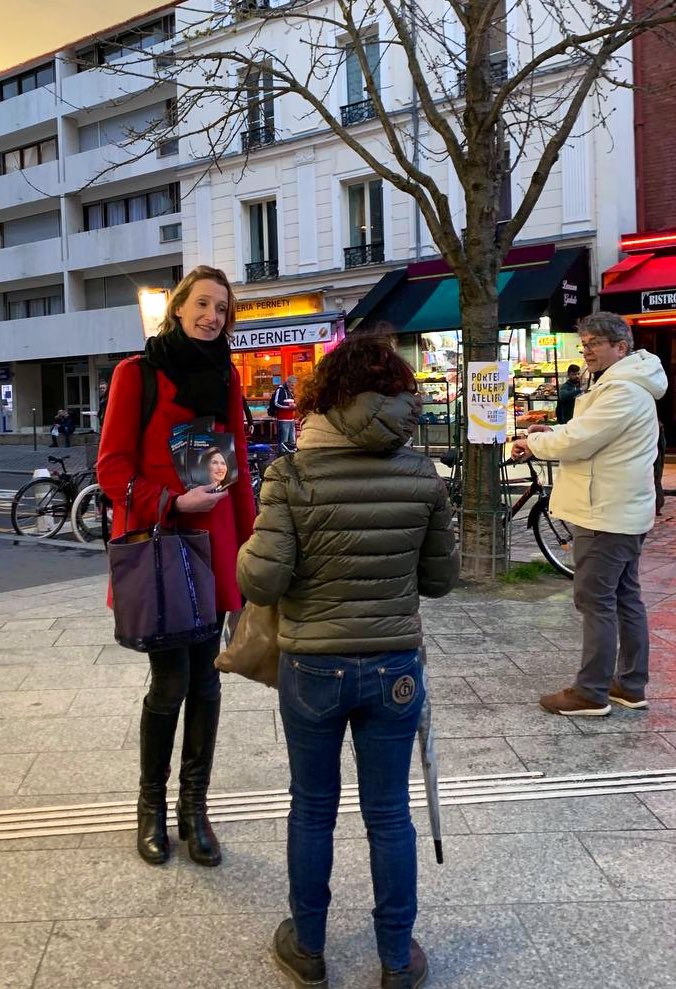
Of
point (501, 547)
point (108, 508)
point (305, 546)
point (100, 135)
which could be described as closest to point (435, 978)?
point (305, 546)

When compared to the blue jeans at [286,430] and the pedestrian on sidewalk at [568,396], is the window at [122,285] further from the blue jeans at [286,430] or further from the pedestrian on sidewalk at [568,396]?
the pedestrian on sidewalk at [568,396]

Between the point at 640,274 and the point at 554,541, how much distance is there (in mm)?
9769

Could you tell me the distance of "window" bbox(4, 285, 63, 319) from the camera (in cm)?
3384

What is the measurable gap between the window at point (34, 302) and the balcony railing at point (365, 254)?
53.7ft

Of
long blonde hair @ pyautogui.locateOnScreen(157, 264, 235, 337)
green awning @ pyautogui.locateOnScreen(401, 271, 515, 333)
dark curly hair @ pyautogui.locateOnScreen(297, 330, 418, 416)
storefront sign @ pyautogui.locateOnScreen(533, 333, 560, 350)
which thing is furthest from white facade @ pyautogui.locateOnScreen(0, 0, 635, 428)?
dark curly hair @ pyautogui.locateOnScreen(297, 330, 418, 416)

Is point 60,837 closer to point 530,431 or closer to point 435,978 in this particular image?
point 435,978

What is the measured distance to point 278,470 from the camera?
2.27 metres

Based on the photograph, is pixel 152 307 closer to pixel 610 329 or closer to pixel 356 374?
pixel 610 329

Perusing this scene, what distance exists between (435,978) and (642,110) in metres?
17.6

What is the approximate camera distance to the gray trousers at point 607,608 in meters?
4.37

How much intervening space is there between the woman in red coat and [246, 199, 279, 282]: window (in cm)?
2001

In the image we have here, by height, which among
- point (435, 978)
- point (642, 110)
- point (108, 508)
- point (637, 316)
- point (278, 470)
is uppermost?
point (642, 110)

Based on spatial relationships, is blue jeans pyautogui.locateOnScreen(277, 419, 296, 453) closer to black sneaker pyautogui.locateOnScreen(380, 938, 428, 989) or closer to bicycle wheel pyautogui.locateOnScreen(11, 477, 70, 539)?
bicycle wheel pyautogui.locateOnScreen(11, 477, 70, 539)

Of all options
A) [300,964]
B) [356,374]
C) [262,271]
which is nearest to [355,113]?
[262,271]
